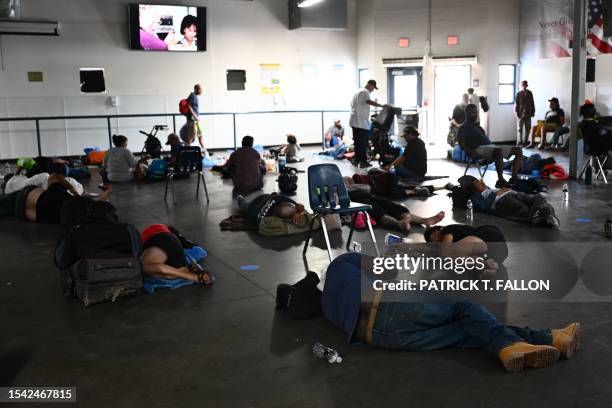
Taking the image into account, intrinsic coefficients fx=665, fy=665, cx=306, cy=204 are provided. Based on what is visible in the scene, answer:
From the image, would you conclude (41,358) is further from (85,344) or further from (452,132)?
(452,132)

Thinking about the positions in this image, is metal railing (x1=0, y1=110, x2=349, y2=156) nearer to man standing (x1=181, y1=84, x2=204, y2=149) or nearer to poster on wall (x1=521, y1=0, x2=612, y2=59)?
man standing (x1=181, y1=84, x2=204, y2=149)

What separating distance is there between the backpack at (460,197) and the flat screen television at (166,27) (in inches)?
414

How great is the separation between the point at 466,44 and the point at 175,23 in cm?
741

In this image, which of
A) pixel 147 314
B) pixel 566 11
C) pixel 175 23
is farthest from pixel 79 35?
pixel 147 314

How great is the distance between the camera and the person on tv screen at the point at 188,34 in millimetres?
16719

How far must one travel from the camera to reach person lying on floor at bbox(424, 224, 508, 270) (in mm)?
4984

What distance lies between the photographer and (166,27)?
16.5 meters

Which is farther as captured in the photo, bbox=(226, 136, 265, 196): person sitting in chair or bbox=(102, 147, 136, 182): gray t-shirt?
bbox=(102, 147, 136, 182): gray t-shirt

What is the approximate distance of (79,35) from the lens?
52.7ft

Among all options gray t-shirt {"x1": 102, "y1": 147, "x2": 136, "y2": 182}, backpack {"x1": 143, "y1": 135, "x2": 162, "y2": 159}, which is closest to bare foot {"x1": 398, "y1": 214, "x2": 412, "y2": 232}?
gray t-shirt {"x1": 102, "y1": 147, "x2": 136, "y2": 182}

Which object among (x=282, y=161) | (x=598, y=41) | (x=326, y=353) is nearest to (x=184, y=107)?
(x=282, y=161)

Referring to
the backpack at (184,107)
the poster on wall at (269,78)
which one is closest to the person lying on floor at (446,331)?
the backpack at (184,107)

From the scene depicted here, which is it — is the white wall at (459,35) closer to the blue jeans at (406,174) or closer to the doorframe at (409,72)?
the doorframe at (409,72)

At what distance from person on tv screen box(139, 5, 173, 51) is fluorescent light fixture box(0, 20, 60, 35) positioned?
6.42ft
